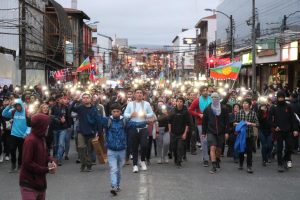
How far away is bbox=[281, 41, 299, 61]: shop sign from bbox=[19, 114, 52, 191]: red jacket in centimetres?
2905

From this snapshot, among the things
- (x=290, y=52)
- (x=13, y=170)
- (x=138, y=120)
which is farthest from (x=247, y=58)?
(x=13, y=170)

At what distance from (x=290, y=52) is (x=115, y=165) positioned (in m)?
27.3

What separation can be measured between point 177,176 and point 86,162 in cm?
206

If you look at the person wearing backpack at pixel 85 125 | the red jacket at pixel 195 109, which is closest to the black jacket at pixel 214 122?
the red jacket at pixel 195 109

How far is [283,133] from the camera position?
39.9ft

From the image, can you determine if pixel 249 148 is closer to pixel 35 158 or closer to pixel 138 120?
pixel 138 120

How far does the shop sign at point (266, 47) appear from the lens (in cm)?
3916

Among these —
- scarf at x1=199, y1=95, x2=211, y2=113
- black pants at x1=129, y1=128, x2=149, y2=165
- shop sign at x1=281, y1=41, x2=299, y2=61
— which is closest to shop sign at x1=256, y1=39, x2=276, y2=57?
shop sign at x1=281, y1=41, x2=299, y2=61

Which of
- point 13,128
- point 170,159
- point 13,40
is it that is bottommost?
point 170,159

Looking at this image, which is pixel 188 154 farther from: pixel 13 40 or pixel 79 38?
pixel 79 38

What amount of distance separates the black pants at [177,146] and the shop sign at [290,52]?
22.2 meters

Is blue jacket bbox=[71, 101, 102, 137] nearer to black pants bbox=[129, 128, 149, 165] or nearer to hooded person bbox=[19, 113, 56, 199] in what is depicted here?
black pants bbox=[129, 128, 149, 165]

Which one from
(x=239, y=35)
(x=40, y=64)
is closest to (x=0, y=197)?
(x=40, y=64)

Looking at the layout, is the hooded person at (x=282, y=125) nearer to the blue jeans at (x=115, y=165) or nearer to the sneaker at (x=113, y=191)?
the blue jeans at (x=115, y=165)
